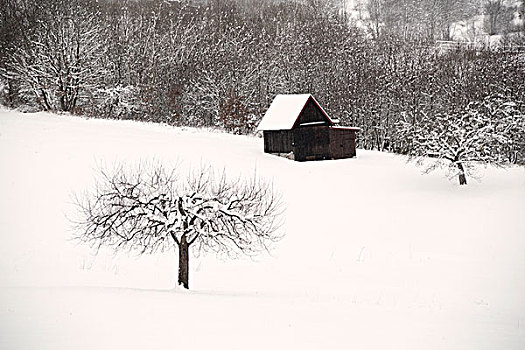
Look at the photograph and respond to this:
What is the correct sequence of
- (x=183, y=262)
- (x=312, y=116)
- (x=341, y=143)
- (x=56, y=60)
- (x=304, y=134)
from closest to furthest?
1. (x=183, y=262)
2. (x=304, y=134)
3. (x=341, y=143)
4. (x=312, y=116)
5. (x=56, y=60)

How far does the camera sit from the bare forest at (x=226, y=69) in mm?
43719

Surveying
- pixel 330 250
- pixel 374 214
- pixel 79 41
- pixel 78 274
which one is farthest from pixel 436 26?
pixel 78 274

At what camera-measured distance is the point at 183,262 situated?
46.3ft

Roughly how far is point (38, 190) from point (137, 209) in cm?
1185

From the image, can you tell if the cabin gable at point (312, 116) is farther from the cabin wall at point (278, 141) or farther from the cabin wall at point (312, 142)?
the cabin wall at point (278, 141)

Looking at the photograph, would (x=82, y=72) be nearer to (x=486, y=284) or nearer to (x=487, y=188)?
(x=487, y=188)

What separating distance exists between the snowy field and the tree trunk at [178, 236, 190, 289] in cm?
39

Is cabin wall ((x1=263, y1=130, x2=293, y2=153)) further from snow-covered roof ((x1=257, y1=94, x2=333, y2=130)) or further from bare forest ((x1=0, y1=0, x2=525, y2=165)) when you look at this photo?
bare forest ((x1=0, y1=0, x2=525, y2=165))

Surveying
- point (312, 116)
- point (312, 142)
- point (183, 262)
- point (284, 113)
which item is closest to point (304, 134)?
point (312, 142)

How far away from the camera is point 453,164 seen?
28797mm

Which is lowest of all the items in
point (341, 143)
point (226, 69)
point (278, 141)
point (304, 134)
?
point (341, 143)

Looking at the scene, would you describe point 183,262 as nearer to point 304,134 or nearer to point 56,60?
point 304,134

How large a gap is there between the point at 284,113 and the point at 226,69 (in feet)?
58.0

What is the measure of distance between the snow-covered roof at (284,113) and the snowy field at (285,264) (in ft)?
→ 7.17
